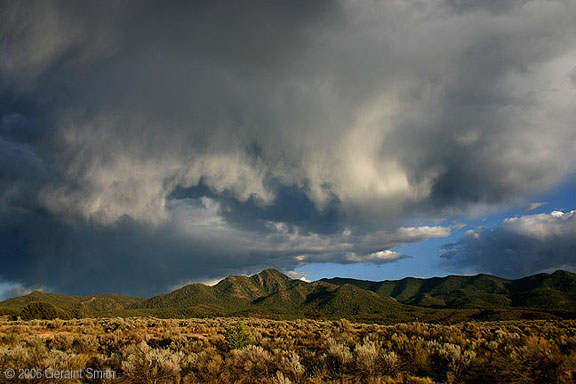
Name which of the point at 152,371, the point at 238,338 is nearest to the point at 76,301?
the point at 238,338

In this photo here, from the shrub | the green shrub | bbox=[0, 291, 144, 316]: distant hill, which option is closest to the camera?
the shrub

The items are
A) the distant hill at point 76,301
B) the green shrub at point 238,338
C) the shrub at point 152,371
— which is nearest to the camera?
the shrub at point 152,371

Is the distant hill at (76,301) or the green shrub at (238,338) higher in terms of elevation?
the green shrub at (238,338)

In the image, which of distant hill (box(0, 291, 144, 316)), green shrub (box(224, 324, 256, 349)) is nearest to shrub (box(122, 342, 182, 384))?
green shrub (box(224, 324, 256, 349))

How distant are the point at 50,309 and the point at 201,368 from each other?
66932 millimetres

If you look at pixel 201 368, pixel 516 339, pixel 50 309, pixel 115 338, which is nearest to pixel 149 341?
pixel 115 338

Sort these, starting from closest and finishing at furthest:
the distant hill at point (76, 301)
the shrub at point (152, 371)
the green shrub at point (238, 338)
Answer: the shrub at point (152, 371)
the green shrub at point (238, 338)
the distant hill at point (76, 301)

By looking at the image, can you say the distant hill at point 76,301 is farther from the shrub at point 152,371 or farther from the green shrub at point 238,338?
the shrub at point 152,371

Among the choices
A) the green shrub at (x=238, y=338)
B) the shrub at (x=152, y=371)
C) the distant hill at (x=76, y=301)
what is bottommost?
the distant hill at (x=76, y=301)

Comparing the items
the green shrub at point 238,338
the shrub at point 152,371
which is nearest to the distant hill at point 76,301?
the green shrub at point 238,338

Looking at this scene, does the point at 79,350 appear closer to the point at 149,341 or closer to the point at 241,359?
the point at 149,341

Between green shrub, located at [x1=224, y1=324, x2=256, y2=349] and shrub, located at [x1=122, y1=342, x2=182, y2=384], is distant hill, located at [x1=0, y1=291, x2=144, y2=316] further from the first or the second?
shrub, located at [x1=122, y1=342, x2=182, y2=384]

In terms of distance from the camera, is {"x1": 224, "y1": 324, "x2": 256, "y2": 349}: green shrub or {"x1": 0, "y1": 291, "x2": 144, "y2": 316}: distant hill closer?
{"x1": 224, "y1": 324, "x2": 256, "y2": 349}: green shrub

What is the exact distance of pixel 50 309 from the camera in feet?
187
